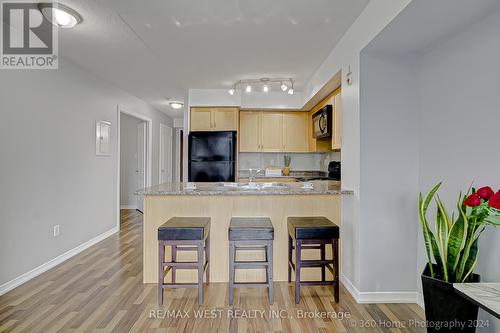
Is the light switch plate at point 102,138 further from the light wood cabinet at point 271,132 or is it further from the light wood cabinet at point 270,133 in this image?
the light wood cabinet at point 271,132

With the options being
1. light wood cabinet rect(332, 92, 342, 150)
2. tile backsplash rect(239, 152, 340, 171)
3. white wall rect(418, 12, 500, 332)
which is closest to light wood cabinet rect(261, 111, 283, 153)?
tile backsplash rect(239, 152, 340, 171)

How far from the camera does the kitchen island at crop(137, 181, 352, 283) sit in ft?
8.72

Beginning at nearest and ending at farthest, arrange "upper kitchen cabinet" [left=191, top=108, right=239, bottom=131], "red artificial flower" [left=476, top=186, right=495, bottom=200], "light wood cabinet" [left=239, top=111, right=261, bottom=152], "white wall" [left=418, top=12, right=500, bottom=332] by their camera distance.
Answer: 1. "red artificial flower" [left=476, top=186, right=495, bottom=200]
2. "white wall" [left=418, top=12, right=500, bottom=332]
3. "upper kitchen cabinet" [left=191, top=108, right=239, bottom=131]
4. "light wood cabinet" [left=239, top=111, right=261, bottom=152]

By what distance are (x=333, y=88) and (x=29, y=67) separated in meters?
3.27

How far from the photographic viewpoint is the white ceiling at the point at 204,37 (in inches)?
86.8

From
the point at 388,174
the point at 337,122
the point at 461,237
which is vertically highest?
the point at 337,122

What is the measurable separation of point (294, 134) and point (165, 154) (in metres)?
3.38

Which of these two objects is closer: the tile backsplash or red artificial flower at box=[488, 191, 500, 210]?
red artificial flower at box=[488, 191, 500, 210]

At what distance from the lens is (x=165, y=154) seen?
6.83 meters

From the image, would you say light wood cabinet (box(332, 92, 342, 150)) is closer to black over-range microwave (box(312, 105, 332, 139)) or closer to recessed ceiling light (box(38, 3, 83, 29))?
black over-range microwave (box(312, 105, 332, 139))

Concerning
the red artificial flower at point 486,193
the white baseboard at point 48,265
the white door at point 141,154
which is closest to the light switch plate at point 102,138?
the white baseboard at point 48,265

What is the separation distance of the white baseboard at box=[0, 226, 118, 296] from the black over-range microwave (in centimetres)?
348

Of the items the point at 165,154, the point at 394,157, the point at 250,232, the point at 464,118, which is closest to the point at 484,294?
the point at 464,118

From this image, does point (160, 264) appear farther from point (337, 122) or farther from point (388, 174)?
point (337, 122)
